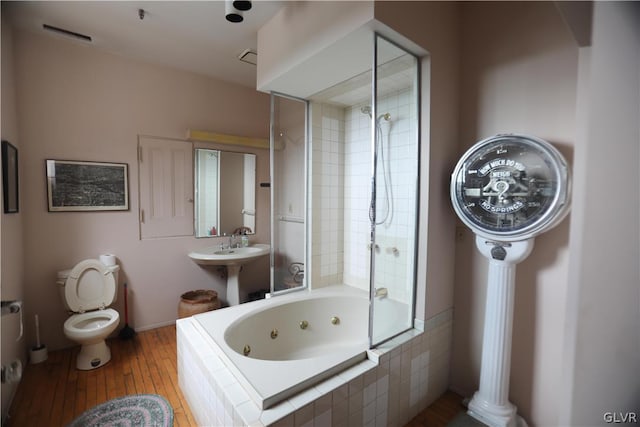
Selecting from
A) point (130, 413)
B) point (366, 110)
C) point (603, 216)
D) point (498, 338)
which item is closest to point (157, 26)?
point (366, 110)

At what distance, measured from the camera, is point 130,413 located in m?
1.75

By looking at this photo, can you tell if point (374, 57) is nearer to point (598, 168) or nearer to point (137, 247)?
point (598, 168)

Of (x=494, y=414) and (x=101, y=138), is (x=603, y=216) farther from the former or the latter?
(x=101, y=138)

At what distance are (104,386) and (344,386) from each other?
70.0 inches

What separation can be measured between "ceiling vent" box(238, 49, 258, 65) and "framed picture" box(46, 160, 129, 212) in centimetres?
145

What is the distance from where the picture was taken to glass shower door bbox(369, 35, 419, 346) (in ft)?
5.54

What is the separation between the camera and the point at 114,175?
A: 2613 mm

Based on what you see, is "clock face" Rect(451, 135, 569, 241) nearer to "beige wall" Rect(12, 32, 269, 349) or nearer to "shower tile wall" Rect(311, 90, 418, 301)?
"shower tile wall" Rect(311, 90, 418, 301)

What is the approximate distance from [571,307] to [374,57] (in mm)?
1386

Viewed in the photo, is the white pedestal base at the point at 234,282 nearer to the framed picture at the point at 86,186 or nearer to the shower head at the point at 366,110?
the framed picture at the point at 86,186

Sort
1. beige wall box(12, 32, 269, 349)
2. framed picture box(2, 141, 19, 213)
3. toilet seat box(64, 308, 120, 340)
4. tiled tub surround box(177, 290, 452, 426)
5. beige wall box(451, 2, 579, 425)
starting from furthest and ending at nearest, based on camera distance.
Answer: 1. beige wall box(12, 32, 269, 349)
2. toilet seat box(64, 308, 120, 340)
3. framed picture box(2, 141, 19, 213)
4. beige wall box(451, 2, 579, 425)
5. tiled tub surround box(177, 290, 452, 426)

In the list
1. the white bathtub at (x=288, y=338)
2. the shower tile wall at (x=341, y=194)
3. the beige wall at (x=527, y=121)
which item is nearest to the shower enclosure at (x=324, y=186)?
the shower tile wall at (x=341, y=194)

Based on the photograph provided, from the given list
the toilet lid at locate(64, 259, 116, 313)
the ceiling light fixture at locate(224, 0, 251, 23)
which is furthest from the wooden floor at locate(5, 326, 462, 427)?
the ceiling light fixture at locate(224, 0, 251, 23)

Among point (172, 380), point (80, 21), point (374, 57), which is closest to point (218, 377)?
point (172, 380)
